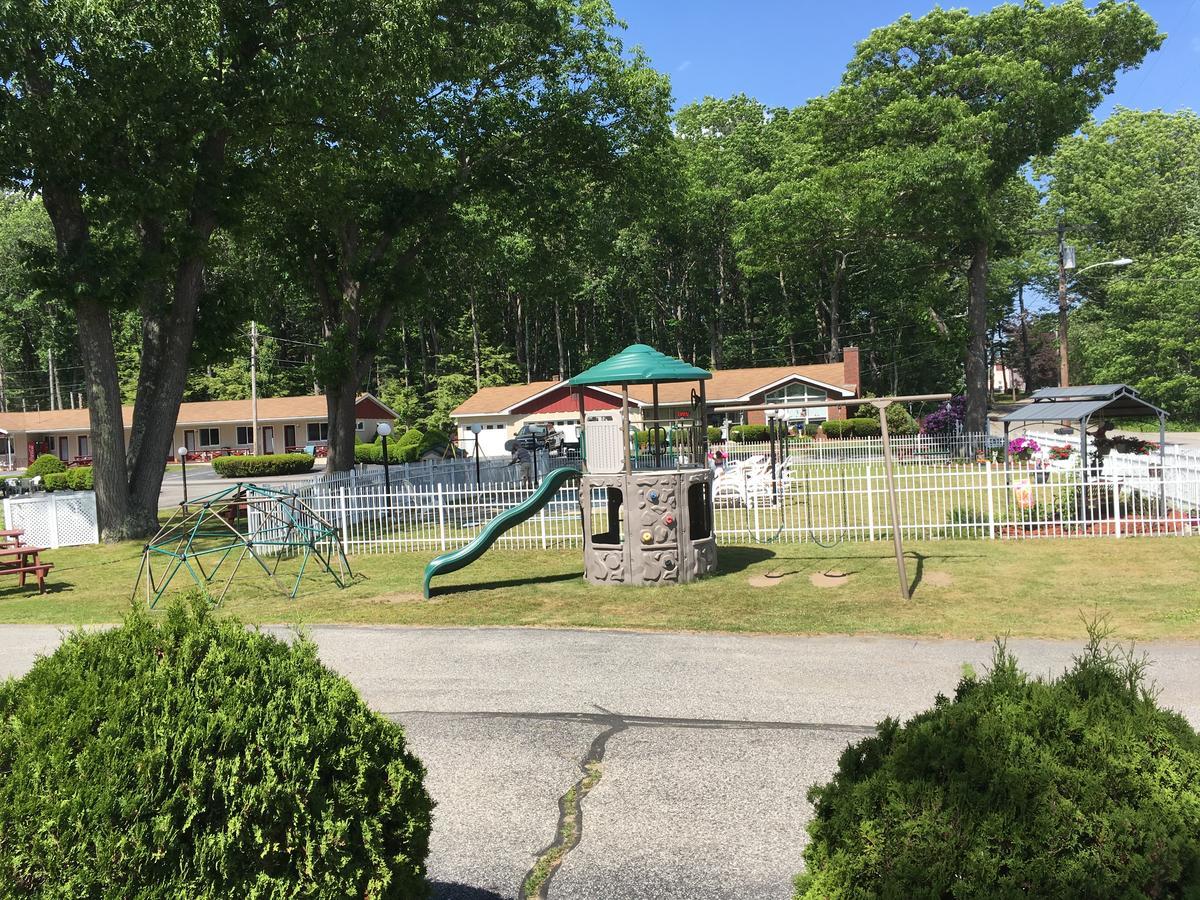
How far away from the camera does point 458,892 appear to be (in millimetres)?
4148

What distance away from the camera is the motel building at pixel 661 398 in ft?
163

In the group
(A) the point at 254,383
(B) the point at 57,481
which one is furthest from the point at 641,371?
(A) the point at 254,383

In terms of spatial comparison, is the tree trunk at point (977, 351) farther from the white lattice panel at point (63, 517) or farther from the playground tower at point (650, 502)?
the white lattice panel at point (63, 517)

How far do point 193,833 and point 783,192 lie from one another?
35.8 metres

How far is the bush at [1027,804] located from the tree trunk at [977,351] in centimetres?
3606

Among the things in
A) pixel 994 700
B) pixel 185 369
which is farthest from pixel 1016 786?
pixel 185 369

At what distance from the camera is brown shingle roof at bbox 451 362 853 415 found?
5031 cm

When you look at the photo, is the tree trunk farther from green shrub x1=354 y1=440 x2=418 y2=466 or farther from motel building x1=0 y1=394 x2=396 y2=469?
motel building x1=0 y1=394 x2=396 y2=469

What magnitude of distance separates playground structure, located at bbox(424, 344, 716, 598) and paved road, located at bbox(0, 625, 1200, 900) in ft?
9.16

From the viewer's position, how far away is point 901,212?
111ft

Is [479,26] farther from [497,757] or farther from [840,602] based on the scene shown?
[497,757]

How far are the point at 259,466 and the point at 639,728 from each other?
1659 inches

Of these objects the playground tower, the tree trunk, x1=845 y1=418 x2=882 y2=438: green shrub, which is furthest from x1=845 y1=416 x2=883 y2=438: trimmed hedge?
the playground tower

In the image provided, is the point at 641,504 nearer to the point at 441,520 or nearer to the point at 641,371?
the point at 641,371
